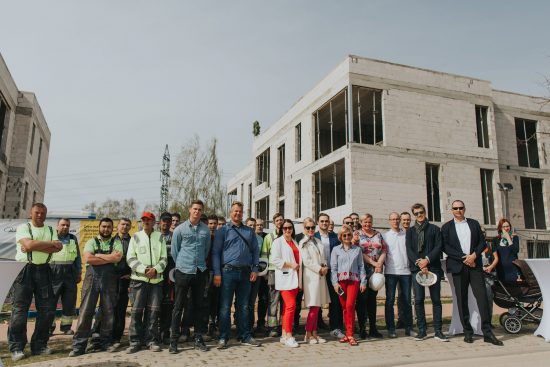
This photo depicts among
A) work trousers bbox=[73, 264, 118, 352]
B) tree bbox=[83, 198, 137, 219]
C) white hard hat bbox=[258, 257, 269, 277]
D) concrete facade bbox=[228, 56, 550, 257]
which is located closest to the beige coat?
white hard hat bbox=[258, 257, 269, 277]

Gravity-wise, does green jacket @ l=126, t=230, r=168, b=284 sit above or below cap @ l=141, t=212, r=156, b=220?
below

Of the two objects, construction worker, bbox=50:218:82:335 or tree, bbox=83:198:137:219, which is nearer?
construction worker, bbox=50:218:82:335

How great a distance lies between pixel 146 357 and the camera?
212 inches

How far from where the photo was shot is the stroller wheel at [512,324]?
6.83m

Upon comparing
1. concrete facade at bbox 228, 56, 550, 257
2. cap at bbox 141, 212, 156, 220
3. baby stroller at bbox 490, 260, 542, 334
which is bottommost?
baby stroller at bbox 490, 260, 542, 334

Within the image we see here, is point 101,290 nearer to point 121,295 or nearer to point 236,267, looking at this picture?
point 121,295

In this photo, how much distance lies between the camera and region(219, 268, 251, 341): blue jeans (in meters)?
6.04

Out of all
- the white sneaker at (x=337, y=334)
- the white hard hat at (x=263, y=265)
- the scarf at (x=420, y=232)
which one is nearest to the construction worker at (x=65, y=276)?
the white hard hat at (x=263, y=265)

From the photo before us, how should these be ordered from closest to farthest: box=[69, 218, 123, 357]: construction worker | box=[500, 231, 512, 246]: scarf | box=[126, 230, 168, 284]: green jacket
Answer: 1. box=[69, 218, 123, 357]: construction worker
2. box=[126, 230, 168, 284]: green jacket
3. box=[500, 231, 512, 246]: scarf

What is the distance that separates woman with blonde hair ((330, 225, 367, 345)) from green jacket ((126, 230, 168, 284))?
2714 millimetres

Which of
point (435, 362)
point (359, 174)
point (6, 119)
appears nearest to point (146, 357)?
point (435, 362)

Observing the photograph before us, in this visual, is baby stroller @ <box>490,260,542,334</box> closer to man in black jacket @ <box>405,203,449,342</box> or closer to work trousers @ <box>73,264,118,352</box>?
man in black jacket @ <box>405,203,449,342</box>

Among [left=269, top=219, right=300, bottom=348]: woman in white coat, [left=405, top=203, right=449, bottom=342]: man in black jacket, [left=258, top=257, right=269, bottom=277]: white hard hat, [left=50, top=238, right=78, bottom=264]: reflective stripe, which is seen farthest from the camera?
[left=50, top=238, right=78, bottom=264]: reflective stripe

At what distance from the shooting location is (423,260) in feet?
21.4
